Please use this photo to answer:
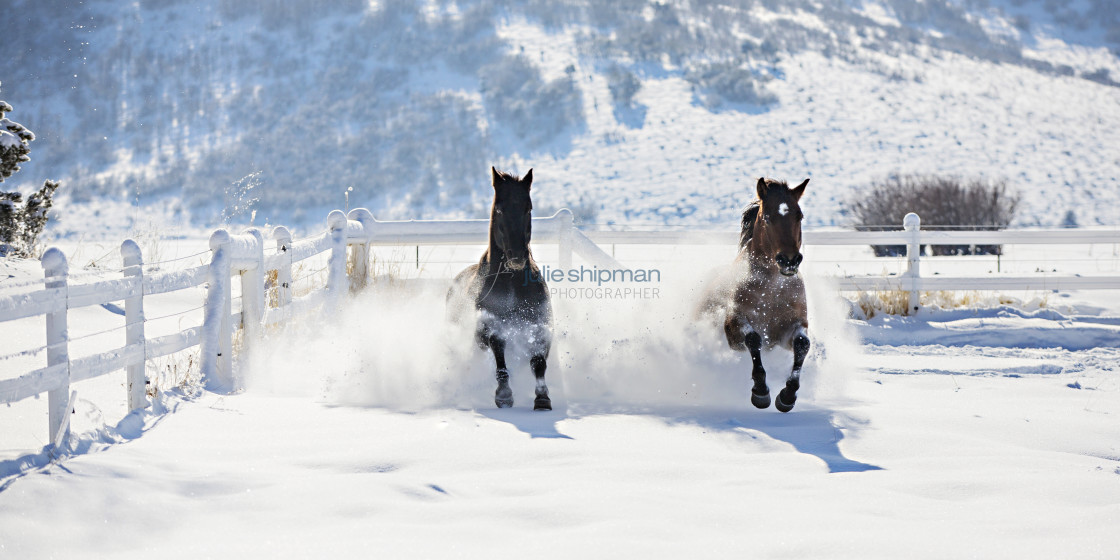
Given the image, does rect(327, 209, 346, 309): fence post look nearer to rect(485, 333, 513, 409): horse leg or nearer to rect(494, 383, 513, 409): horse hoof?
rect(485, 333, 513, 409): horse leg

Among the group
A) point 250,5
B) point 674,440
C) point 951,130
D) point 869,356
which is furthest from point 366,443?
point 250,5

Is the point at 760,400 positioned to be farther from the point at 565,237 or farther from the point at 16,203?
the point at 16,203

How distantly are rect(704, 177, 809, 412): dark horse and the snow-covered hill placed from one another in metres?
28.3

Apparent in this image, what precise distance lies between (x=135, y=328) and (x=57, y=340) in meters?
0.81

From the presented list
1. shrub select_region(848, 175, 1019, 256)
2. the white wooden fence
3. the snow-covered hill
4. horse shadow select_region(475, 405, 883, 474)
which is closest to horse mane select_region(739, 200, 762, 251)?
horse shadow select_region(475, 405, 883, 474)

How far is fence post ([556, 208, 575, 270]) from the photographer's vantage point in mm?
9523

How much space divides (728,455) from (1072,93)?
6065 cm

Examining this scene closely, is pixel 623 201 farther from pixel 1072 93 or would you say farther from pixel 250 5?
pixel 250 5

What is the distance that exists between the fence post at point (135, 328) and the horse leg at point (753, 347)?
389cm

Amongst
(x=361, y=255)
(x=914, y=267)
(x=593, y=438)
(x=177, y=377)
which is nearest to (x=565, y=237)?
(x=361, y=255)

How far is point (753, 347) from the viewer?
5719 mm

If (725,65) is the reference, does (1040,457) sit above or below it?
below

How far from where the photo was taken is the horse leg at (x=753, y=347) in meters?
Result: 5.52

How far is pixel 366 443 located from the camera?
14.1 feet
